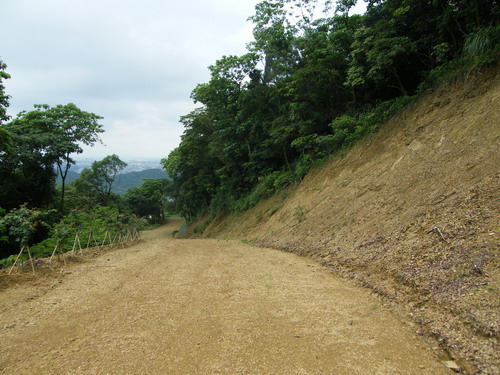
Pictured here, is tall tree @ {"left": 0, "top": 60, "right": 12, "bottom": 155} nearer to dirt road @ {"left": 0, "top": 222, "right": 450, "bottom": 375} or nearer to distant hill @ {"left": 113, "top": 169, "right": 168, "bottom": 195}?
dirt road @ {"left": 0, "top": 222, "right": 450, "bottom": 375}

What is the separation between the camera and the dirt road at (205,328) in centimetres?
313

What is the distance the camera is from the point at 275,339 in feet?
11.8

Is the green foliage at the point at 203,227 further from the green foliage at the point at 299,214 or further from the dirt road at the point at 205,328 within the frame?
the dirt road at the point at 205,328

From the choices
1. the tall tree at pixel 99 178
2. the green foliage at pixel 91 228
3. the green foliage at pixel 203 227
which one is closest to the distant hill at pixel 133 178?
the tall tree at pixel 99 178

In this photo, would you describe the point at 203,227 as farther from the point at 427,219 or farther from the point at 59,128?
the point at 427,219

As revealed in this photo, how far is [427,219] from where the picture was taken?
5.93m

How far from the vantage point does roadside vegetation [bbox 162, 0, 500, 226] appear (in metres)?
10.4

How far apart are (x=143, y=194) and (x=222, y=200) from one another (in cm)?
3619

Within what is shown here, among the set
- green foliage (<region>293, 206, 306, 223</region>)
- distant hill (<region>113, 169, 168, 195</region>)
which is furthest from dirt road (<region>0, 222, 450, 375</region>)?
distant hill (<region>113, 169, 168, 195</region>)

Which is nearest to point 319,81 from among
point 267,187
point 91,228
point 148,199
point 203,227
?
point 267,187

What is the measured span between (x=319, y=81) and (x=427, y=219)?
34.4 feet

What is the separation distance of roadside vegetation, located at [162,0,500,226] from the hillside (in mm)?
1611

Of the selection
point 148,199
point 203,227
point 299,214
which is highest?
point 148,199

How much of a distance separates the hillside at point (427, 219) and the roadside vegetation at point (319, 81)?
161cm
